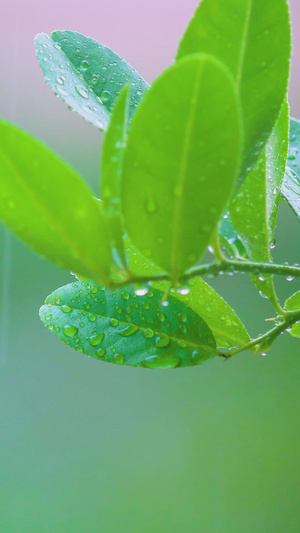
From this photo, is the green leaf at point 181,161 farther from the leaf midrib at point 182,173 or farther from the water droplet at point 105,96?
the water droplet at point 105,96

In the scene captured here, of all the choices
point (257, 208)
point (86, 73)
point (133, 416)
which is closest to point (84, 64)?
point (86, 73)

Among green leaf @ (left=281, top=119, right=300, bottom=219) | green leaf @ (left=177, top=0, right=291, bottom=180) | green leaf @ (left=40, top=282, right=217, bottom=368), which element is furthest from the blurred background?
green leaf @ (left=177, top=0, right=291, bottom=180)

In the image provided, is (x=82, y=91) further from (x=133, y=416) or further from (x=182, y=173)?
(x=133, y=416)

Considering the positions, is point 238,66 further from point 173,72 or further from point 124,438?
point 124,438

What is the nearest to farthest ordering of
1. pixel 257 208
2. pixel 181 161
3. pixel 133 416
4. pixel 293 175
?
pixel 181 161
pixel 257 208
pixel 293 175
pixel 133 416

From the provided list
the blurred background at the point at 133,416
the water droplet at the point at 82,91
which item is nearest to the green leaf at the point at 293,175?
the water droplet at the point at 82,91

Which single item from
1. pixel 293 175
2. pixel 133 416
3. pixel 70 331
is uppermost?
pixel 293 175

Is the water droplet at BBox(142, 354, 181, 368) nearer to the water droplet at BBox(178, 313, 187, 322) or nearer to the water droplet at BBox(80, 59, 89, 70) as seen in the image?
the water droplet at BBox(178, 313, 187, 322)
